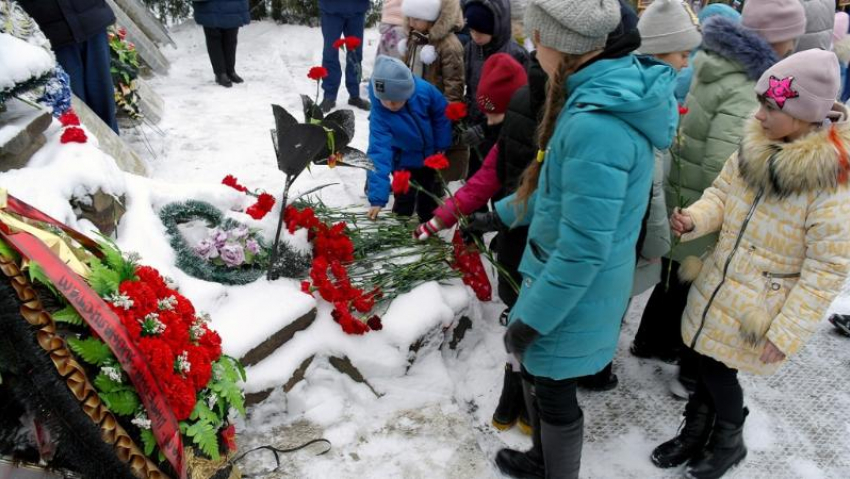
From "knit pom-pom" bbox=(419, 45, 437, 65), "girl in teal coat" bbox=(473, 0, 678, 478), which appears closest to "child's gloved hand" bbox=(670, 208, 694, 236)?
"girl in teal coat" bbox=(473, 0, 678, 478)

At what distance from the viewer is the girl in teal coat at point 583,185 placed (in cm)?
174

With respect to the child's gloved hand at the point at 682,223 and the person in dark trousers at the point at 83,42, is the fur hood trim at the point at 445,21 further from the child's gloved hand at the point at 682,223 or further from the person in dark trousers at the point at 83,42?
the child's gloved hand at the point at 682,223

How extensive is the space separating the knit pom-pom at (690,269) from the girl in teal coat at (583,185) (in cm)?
58

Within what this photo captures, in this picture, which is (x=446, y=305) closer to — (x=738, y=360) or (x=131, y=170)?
(x=738, y=360)

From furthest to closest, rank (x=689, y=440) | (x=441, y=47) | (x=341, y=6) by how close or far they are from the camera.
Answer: (x=341, y=6) < (x=441, y=47) < (x=689, y=440)

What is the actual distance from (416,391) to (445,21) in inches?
111

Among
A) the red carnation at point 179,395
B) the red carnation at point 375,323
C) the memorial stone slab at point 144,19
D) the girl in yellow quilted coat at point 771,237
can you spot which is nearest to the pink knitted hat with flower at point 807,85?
Answer: the girl in yellow quilted coat at point 771,237

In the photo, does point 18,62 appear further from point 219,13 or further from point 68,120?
point 219,13

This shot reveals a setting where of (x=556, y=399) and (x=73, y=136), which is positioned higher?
(x=73, y=136)

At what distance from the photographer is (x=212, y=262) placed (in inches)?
120

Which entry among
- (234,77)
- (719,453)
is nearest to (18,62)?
(719,453)

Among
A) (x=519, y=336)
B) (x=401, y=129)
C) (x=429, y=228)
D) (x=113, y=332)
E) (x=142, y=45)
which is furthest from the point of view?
(x=142, y=45)

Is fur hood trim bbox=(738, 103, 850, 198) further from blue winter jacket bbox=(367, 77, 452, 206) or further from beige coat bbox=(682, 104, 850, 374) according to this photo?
blue winter jacket bbox=(367, 77, 452, 206)

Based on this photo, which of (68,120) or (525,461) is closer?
(525,461)
